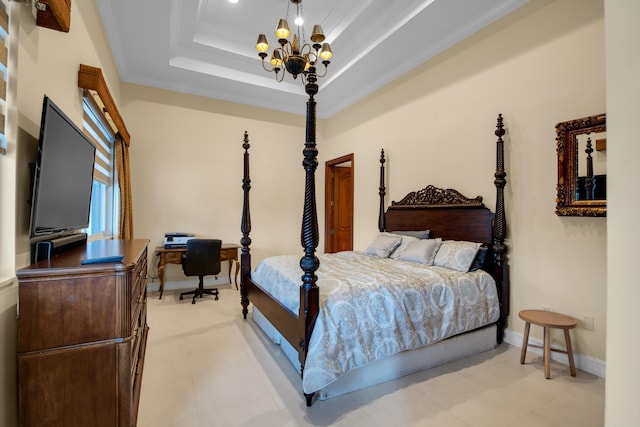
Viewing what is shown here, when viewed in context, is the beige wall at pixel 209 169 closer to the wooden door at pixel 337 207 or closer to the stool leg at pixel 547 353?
the wooden door at pixel 337 207

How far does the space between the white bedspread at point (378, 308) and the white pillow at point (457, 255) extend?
0.11 meters

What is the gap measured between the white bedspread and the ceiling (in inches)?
105

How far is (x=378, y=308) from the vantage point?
2043mm

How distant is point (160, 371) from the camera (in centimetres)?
223

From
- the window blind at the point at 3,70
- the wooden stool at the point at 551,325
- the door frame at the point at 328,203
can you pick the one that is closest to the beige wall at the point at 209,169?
the door frame at the point at 328,203

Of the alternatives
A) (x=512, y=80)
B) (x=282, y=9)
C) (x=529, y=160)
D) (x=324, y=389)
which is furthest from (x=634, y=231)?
(x=282, y=9)

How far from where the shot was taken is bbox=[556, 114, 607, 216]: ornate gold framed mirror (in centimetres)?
220

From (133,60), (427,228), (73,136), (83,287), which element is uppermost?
(133,60)

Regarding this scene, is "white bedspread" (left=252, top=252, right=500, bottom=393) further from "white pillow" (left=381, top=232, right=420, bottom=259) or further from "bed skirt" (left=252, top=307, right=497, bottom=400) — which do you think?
"white pillow" (left=381, top=232, right=420, bottom=259)

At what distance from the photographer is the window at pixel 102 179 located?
9.18ft

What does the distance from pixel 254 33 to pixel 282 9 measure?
652 mm

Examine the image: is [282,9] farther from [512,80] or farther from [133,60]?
A: [512,80]

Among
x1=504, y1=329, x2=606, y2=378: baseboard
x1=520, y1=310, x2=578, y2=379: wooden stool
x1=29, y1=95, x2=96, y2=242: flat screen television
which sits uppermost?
x1=29, y1=95, x2=96, y2=242: flat screen television

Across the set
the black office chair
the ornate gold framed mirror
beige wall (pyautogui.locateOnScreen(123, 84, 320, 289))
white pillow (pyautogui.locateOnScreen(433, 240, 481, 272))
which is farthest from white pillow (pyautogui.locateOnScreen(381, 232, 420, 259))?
beige wall (pyautogui.locateOnScreen(123, 84, 320, 289))
